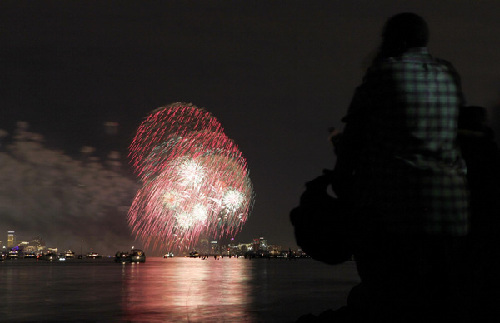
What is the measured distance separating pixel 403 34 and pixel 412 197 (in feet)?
1.85

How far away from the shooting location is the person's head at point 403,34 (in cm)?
183

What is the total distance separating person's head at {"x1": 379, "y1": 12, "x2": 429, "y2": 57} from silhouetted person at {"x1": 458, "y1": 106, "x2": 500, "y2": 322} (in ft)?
0.86

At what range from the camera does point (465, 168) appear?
5.49 ft

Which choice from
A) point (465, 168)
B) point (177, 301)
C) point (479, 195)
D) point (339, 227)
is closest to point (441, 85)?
point (465, 168)

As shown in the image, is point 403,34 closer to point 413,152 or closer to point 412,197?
point 413,152

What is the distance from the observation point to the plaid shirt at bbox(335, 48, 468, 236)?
1.58 m

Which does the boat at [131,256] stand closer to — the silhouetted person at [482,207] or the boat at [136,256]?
the boat at [136,256]

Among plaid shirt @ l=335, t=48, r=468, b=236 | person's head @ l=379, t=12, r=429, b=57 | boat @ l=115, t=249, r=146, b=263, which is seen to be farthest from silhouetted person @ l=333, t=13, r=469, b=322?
boat @ l=115, t=249, r=146, b=263

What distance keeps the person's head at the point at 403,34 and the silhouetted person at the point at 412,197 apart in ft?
0.40

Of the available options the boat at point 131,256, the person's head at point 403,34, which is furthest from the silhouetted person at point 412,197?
the boat at point 131,256

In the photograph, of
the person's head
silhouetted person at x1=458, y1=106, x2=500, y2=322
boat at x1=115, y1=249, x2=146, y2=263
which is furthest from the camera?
boat at x1=115, y1=249, x2=146, y2=263

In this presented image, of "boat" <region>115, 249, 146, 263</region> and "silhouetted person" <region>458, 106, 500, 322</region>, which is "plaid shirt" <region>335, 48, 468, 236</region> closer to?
"silhouetted person" <region>458, 106, 500, 322</region>

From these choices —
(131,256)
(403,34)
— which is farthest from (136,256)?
(403,34)

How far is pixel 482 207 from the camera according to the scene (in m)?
1.72
